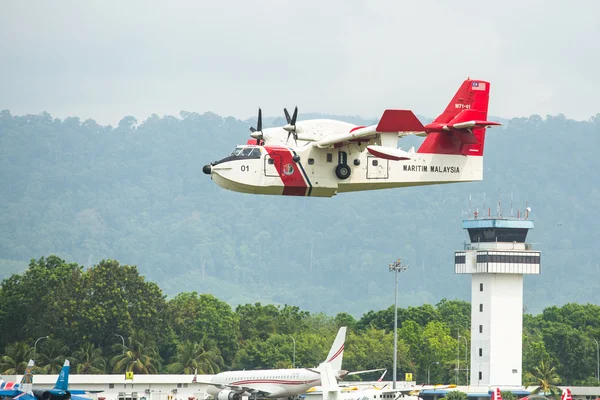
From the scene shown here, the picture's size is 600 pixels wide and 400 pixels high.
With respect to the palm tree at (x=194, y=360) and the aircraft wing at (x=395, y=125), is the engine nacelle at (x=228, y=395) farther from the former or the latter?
the aircraft wing at (x=395, y=125)

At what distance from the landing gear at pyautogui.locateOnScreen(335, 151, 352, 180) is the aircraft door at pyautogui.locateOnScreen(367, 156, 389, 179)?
100 centimetres

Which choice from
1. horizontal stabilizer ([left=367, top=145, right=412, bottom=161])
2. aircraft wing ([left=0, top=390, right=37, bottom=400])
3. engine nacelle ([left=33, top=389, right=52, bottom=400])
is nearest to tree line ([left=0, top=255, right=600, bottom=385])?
aircraft wing ([left=0, top=390, right=37, bottom=400])

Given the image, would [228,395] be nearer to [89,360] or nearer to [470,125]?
[89,360]

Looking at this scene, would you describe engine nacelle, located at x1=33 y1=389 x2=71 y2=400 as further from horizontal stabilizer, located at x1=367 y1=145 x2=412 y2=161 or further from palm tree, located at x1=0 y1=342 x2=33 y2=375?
palm tree, located at x1=0 y1=342 x2=33 y2=375

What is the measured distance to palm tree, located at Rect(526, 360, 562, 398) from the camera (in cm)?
11800

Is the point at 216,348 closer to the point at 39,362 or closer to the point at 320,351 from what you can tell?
the point at 320,351

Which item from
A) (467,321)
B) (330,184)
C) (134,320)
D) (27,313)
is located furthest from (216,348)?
(330,184)

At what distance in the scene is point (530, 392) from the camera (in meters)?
121

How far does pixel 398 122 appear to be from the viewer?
149 feet

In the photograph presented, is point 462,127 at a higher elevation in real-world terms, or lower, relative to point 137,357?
higher

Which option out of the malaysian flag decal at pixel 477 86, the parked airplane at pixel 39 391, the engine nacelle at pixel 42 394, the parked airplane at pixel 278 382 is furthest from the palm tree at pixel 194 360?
the malaysian flag decal at pixel 477 86

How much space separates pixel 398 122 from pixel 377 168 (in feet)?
14.1

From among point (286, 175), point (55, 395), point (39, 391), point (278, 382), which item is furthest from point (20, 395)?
point (286, 175)

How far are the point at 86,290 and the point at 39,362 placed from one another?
11179 millimetres
